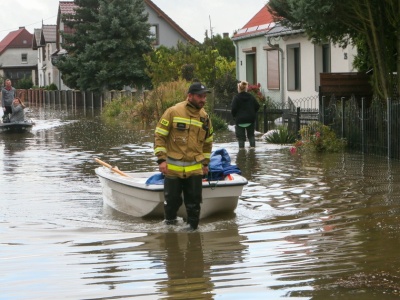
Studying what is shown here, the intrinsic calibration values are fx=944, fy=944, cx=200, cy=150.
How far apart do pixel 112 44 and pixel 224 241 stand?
45.6 m

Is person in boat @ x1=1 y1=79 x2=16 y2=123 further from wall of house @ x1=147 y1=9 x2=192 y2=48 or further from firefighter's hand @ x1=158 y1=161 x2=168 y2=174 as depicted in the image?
wall of house @ x1=147 y1=9 x2=192 y2=48

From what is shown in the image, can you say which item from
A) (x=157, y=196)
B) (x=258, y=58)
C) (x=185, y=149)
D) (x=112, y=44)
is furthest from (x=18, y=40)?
(x=185, y=149)

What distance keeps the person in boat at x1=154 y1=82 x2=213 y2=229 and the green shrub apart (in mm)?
12775

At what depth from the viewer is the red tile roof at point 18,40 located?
417ft

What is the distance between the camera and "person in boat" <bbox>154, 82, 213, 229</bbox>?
10.7 metres

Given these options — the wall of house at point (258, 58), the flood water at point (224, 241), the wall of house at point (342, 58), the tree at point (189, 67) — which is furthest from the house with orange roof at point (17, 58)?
the flood water at point (224, 241)

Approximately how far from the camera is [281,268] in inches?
333

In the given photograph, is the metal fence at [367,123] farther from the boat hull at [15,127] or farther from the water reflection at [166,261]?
the boat hull at [15,127]

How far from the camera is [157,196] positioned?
37.2ft

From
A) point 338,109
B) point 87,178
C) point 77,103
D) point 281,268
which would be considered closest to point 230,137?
point 338,109

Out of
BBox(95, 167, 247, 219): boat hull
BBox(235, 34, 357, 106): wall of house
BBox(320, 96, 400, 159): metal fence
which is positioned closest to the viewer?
BBox(95, 167, 247, 219): boat hull

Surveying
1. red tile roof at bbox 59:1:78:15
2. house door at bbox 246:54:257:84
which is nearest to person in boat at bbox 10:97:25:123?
house door at bbox 246:54:257:84

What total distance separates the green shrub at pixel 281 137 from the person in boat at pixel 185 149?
12775mm

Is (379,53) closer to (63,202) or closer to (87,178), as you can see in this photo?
(87,178)
